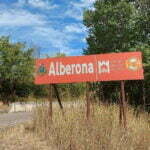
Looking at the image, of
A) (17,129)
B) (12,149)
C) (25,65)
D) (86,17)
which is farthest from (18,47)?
(12,149)

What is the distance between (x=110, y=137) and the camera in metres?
11.6

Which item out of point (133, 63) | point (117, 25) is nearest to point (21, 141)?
point (133, 63)

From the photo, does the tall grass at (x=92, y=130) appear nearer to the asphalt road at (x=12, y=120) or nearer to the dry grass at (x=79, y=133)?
the dry grass at (x=79, y=133)

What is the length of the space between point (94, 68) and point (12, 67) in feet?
110

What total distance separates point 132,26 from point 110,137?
16.6 metres

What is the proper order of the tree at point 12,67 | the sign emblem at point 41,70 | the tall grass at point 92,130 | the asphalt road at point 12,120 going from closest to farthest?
the tall grass at point 92,130
the sign emblem at point 41,70
the asphalt road at point 12,120
the tree at point 12,67

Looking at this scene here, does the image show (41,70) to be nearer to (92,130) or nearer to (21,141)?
(21,141)

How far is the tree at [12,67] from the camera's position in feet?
152

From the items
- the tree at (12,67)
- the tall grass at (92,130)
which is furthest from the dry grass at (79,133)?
the tree at (12,67)

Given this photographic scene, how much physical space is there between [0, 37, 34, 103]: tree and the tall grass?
1266 inches

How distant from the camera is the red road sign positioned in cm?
1373

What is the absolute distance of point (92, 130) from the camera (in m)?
12.0

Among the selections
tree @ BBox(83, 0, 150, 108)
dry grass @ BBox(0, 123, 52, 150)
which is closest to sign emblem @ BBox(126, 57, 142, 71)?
dry grass @ BBox(0, 123, 52, 150)

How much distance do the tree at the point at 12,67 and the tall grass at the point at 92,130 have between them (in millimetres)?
32164
